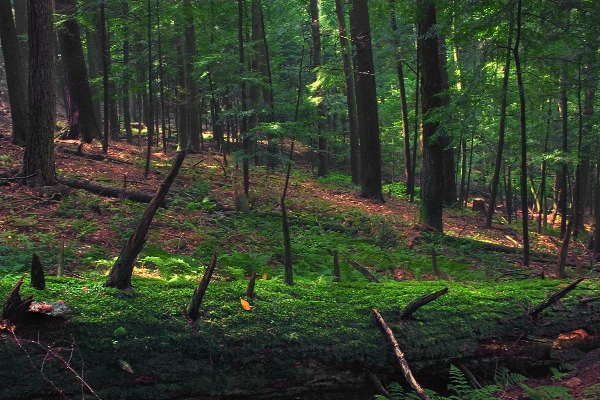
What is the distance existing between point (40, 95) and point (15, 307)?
6.57 m

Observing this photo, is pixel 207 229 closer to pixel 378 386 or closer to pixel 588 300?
pixel 378 386

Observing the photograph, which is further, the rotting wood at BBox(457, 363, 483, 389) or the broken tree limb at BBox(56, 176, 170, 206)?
the broken tree limb at BBox(56, 176, 170, 206)

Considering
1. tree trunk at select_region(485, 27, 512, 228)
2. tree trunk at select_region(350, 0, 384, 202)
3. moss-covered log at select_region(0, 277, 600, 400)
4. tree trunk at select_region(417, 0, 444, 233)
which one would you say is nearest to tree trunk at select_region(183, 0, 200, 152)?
tree trunk at select_region(350, 0, 384, 202)

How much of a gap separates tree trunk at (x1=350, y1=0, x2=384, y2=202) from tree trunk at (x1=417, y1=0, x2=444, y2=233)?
3.45 metres

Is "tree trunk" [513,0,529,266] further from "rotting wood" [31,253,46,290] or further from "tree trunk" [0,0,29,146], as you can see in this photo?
"tree trunk" [0,0,29,146]

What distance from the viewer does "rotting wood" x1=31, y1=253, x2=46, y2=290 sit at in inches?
126

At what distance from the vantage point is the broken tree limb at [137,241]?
3389 mm

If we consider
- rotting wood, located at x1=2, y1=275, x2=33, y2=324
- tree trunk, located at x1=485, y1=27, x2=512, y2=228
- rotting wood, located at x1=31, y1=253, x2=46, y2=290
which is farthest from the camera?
tree trunk, located at x1=485, y1=27, x2=512, y2=228

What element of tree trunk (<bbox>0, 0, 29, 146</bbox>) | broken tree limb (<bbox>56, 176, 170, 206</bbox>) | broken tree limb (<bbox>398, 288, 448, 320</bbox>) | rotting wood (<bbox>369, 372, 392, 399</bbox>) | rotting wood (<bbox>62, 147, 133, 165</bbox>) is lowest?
rotting wood (<bbox>369, 372, 392, 399</bbox>)

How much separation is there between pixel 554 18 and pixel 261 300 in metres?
8.43

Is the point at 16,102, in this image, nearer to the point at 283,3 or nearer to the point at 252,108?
the point at 252,108

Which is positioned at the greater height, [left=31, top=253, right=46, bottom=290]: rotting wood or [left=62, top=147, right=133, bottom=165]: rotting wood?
[left=62, top=147, right=133, bottom=165]: rotting wood

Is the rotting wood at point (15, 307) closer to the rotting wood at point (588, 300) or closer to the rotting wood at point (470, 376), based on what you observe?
the rotting wood at point (470, 376)

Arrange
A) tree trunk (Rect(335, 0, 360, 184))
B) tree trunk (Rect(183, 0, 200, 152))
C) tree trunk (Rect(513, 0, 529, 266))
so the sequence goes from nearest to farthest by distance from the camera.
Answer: tree trunk (Rect(513, 0, 529, 266)) → tree trunk (Rect(183, 0, 200, 152)) → tree trunk (Rect(335, 0, 360, 184))
